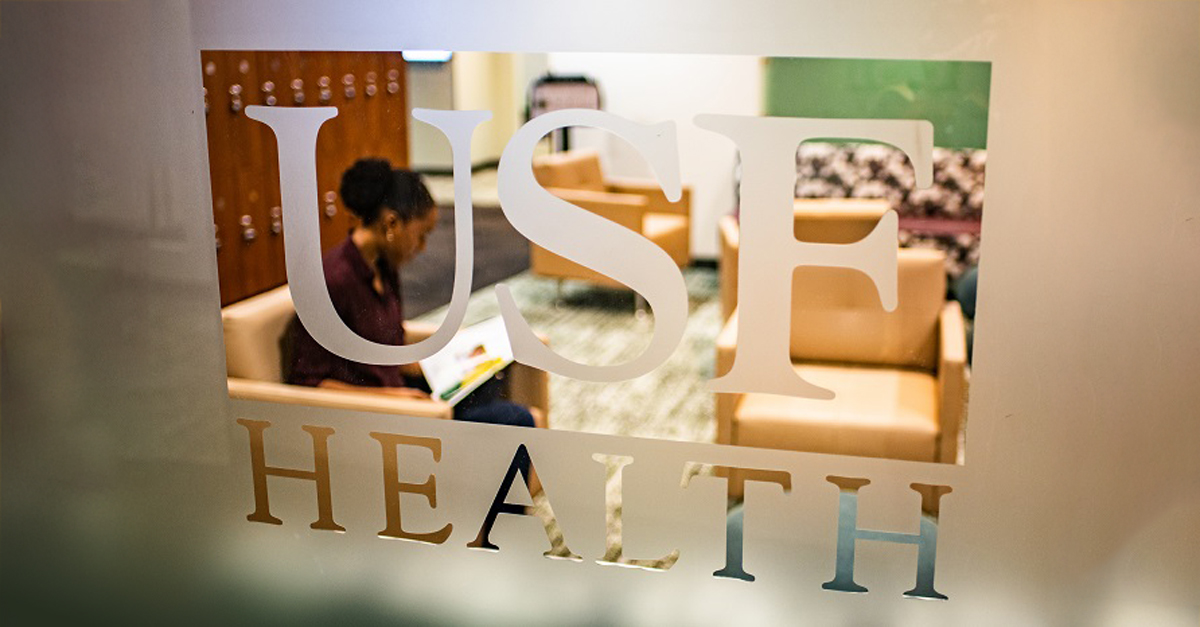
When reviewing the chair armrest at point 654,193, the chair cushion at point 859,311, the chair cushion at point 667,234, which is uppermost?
the chair armrest at point 654,193

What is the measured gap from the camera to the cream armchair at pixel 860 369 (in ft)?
5.59

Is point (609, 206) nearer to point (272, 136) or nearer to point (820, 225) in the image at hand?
point (820, 225)

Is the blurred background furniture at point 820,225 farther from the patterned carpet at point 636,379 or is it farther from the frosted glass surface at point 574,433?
the frosted glass surface at point 574,433

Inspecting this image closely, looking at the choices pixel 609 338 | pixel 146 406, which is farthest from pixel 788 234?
pixel 146 406

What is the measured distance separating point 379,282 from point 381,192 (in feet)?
0.55

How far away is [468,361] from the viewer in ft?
6.15

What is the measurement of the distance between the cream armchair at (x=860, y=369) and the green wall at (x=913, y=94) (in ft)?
0.72

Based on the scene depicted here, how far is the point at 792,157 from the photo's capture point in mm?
1666

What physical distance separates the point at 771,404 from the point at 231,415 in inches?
41.8

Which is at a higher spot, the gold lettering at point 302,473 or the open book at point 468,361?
the open book at point 468,361

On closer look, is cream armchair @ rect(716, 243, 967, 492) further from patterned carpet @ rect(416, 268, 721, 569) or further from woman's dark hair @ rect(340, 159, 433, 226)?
woman's dark hair @ rect(340, 159, 433, 226)

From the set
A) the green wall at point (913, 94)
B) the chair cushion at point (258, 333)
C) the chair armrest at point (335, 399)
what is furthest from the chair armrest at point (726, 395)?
the chair cushion at point (258, 333)

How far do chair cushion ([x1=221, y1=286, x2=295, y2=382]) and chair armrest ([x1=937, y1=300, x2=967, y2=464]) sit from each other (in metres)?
1.16

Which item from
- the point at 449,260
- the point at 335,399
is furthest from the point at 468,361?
the point at 335,399
